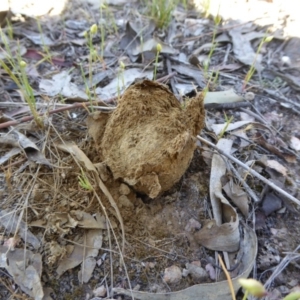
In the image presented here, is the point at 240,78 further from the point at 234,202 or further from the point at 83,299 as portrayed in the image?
the point at 83,299

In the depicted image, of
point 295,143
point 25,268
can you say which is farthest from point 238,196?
point 25,268

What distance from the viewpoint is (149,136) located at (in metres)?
1.20

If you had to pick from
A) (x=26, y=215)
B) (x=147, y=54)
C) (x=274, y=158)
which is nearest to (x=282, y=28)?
(x=147, y=54)

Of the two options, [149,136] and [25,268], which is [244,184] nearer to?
[149,136]

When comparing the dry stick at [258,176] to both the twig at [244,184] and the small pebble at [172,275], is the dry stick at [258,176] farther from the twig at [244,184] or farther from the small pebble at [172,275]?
the small pebble at [172,275]

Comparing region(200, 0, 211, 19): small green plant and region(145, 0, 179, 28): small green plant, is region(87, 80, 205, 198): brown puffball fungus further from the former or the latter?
region(200, 0, 211, 19): small green plant

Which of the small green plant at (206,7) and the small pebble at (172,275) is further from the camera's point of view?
the small green plant at (206,7)

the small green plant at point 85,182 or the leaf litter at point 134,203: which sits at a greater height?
the small green plant at point 85,182

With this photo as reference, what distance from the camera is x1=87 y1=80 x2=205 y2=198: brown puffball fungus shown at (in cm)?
115

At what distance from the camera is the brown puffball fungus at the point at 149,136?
1.15 meters

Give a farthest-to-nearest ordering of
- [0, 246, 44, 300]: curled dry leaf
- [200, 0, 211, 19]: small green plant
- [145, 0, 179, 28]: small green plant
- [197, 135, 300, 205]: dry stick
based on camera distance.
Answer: [200, 0, 211, 19]: small green plant < [145, 0, 179, 28]: small green plant < [197, 135, 300, 205]: dry stick < [0, 246, 44, 300]: curled dry leaf

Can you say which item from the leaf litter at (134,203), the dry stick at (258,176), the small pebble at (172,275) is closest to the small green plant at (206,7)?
the leaf litter at (134,203)

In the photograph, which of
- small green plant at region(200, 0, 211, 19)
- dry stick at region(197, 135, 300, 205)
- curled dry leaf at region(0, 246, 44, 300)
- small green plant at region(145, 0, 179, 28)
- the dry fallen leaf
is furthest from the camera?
small green plant at region(200, 0, 211, 19)

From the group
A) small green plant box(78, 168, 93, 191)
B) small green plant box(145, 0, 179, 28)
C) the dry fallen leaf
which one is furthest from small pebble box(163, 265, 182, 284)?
small green plant box(145, 0, 179, 28)
